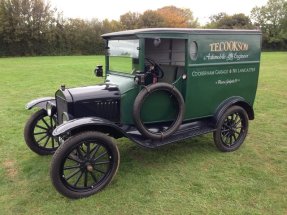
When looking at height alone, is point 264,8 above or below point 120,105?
above

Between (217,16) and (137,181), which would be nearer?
(137,181)

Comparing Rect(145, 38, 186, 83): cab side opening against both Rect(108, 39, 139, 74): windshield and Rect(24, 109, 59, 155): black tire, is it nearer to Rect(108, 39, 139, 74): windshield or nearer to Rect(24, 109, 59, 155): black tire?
Rect(108, 39, 139, 74): windshield

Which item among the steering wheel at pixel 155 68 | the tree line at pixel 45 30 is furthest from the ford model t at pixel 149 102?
the tree line at pixel 45 30

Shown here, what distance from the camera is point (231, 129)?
17.5 feet

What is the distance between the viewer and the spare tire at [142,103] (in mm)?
4215

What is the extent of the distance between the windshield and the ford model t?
14mm

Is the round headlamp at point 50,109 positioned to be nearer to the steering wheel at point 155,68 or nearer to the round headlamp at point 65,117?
the round headlamp at point 65,117

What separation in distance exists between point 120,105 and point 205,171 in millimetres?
1564

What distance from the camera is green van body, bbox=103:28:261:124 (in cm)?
447

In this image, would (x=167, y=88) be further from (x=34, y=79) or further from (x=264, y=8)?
(x=264, y=8)

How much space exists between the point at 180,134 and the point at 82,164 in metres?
1.63

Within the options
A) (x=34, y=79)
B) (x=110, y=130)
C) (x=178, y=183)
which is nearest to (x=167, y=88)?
(x=110, y=130)

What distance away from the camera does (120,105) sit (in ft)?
14.6

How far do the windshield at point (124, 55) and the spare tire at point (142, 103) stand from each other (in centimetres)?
43
